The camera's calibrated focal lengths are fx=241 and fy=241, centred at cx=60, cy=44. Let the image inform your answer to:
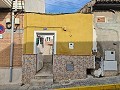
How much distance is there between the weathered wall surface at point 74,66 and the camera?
1335 centimetres

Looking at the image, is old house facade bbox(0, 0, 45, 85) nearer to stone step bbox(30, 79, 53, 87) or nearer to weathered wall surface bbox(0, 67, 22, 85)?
weathered wall surface bbox(0, 67, 22, 85)

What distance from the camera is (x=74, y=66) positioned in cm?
1341

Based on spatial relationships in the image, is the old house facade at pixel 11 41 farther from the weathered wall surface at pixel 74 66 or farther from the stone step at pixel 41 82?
the weathered wall surface at pixel 74 66

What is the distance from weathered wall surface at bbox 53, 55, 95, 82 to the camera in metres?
13.4

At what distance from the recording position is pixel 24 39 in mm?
13406

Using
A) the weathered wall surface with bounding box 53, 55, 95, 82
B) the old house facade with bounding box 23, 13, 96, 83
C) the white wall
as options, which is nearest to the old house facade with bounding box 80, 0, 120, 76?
the old house facade with bounding box 23, 13, 96, 83

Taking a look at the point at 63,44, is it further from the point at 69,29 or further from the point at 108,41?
the point at 108,41

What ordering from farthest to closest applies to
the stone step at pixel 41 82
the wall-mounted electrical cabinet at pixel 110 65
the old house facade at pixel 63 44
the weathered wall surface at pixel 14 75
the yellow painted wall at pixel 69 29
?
the wall-mounted electrical cabinet at pixel 110 65 → the yellow painted wall at pixel 69 29 → the old house facade at pixel 63 44 → the weathered wall surface at pixel 14 75 → the stone step at pixel 41 82

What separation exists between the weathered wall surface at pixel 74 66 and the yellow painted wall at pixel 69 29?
32 centimetres

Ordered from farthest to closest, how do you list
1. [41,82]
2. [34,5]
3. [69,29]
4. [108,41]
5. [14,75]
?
[34,5] < [108,41] < [69,29] < [14,75] < [41,82]

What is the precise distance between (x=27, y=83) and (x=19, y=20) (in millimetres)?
3522

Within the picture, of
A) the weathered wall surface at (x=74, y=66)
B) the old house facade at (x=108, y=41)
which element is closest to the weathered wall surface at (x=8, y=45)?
the weathered wall surface at (x=74, y=66)

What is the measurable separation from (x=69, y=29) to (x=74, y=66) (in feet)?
6.86

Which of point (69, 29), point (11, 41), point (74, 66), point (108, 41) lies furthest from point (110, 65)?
point (11, 41)
